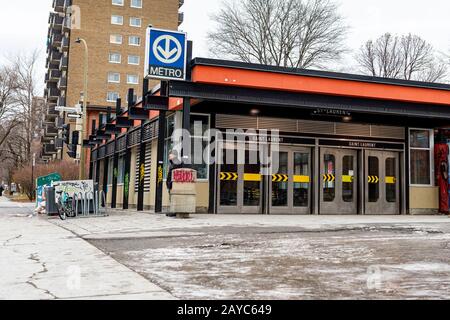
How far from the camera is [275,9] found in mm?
38375

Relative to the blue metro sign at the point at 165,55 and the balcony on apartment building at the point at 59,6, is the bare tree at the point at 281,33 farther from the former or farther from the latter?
the balcony on apartment building at the point at 59,6

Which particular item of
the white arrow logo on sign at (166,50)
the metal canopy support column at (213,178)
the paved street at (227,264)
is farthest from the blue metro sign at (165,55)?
the paved street at (227,264)

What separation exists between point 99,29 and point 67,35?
644 cm

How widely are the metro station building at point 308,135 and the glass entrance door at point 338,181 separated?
0.04 metres

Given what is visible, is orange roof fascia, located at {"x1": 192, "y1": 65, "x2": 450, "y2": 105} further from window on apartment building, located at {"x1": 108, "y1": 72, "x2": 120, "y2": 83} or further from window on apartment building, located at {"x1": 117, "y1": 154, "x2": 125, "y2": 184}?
window on apartment building, located at {"x1": 108, "y1": 72, "x2": 120, "y2": 83}

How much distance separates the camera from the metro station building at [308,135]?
1650 centimetres

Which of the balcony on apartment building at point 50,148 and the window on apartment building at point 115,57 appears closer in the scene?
the window on apartment building at point 115,57

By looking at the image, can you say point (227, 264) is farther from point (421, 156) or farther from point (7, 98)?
point (7, 98)

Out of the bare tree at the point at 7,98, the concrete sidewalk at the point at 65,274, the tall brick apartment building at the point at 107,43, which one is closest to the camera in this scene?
the concrete sidewalk at the point at 65,274

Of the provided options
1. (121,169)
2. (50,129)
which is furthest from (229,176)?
(50,129)

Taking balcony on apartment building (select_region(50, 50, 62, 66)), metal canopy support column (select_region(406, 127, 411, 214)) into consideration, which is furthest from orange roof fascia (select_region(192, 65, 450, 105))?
balcony on apartment building (select_region(50, 50, 62, 66))

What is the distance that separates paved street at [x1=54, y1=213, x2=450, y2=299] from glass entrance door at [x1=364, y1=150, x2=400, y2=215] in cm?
990

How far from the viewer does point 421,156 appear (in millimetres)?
22031

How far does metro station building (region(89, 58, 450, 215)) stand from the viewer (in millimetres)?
16500
